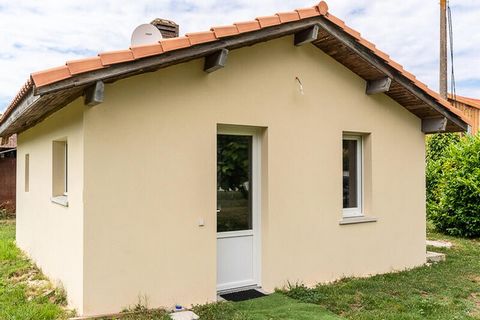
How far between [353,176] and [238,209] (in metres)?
2.73

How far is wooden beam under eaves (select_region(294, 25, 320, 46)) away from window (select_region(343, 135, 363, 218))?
221 centimetres

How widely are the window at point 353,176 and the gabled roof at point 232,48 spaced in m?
1.26

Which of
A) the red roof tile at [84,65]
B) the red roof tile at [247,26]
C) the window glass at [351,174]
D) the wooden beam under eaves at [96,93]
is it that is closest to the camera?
the red roof tile at [84,65]

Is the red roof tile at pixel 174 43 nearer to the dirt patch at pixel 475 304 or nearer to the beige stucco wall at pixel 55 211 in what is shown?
the beige stucco wall at pixel 55 211

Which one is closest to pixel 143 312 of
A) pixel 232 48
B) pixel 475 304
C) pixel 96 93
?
pixel 96 93

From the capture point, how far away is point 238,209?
6.92 m

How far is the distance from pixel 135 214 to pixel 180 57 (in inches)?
88.1

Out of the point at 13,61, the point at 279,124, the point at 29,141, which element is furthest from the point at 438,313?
the point at 13,61

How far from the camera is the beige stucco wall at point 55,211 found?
5566mm

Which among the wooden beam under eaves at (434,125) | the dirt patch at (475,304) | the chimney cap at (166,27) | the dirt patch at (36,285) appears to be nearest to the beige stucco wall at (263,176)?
the wooden beam under eaves at (434,125)

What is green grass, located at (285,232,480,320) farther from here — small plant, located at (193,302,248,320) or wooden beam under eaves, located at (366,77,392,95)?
wooden beam under eaves, located at (366,77,392,95)

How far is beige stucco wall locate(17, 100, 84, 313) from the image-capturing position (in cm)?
557

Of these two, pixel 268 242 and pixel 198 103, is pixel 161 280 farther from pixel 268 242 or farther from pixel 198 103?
pixel 198 103

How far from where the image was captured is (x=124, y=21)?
1311 cm
